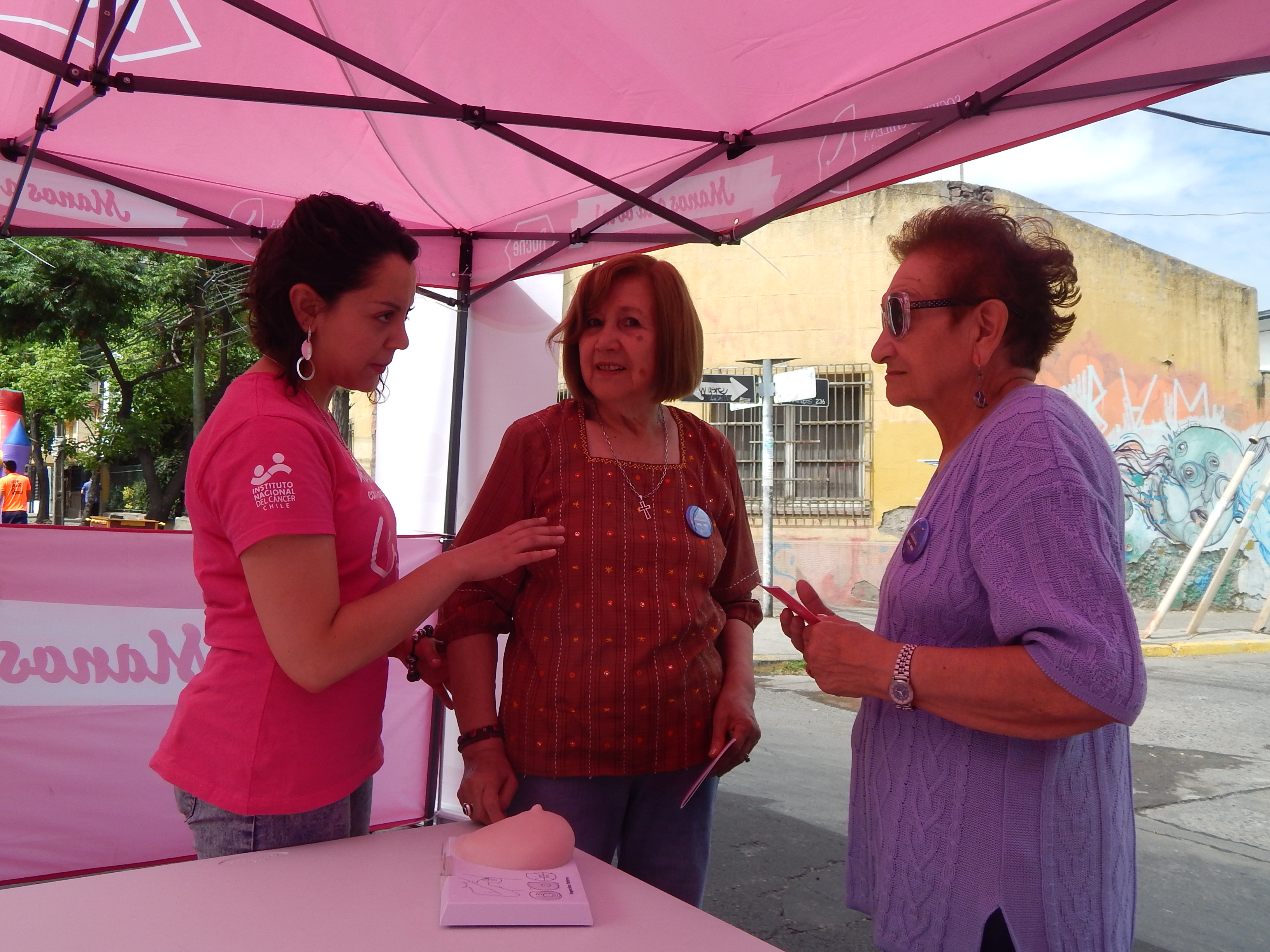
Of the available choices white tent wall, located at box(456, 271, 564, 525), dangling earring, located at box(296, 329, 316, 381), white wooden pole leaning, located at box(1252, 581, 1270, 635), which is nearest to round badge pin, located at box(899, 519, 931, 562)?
dangling earring, located at box(296, 329, 316, 381)

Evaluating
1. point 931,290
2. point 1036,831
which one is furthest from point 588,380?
point 1036,831

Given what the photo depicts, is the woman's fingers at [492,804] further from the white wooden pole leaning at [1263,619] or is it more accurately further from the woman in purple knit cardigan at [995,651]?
the white wooden pole leaning at [1263,619]

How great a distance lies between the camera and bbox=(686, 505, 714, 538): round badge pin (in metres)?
1.89

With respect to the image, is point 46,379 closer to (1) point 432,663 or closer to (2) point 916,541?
(1) point 432,663

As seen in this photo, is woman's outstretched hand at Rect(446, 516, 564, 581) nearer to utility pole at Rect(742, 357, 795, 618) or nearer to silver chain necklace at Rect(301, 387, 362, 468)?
silver chain necklace at Rect(301, 387, 362, 468)

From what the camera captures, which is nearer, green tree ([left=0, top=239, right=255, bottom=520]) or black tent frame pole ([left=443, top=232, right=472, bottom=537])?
black tent frame pole ([left=443, top=232, right=472, bottom=537])

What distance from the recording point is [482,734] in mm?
1761

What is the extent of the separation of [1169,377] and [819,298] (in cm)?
489

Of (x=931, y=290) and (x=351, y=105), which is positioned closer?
(x=931, y=290)

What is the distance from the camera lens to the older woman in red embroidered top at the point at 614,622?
1.74 metres

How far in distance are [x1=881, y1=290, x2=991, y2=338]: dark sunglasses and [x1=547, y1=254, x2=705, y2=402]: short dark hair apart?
0.51m

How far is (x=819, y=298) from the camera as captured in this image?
12.6 meters

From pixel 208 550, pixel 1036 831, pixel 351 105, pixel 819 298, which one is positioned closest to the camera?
pixel 1036 831

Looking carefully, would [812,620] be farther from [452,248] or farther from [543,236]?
[452,248]
